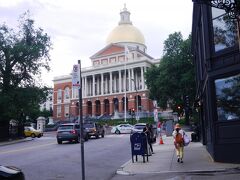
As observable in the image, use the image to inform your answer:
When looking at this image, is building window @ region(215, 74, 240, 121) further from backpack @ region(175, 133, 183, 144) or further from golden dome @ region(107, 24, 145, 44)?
golden dome @ region(107, 24, 145, 44)

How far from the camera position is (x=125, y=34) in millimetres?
108562

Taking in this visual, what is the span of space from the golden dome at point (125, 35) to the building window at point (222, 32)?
3634 inches

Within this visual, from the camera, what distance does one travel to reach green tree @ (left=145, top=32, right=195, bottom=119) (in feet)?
188

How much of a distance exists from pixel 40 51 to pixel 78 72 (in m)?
39.3

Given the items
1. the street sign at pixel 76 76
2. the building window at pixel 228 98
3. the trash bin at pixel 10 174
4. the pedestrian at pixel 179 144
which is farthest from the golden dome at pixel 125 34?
the trash bin at pixel 10 174

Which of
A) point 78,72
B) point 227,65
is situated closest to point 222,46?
point 227,65

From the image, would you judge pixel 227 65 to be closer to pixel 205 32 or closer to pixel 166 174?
pixel 205 32

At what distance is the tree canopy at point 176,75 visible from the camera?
5731 centimetres

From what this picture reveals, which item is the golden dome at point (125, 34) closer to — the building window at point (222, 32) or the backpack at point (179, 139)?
the building window at point (222, 32)

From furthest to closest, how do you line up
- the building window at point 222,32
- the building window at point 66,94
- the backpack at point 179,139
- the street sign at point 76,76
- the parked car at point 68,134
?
1. the building window at point 66,94
2. the parked car at point 68,134
3. the backpack at point 179,139
4. the building window at point 222,32
5. the street sign at point 76,76

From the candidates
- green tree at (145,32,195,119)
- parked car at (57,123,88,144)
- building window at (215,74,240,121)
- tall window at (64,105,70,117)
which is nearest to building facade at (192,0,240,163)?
building window at (215,74,240,121)

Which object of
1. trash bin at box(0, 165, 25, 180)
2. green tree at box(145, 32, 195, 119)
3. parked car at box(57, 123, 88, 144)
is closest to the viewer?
trash bin at box(0, 165, 25, 180)

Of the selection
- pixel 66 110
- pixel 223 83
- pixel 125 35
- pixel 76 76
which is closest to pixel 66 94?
pixel 66 110

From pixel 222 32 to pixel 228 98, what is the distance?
264 centimetres
